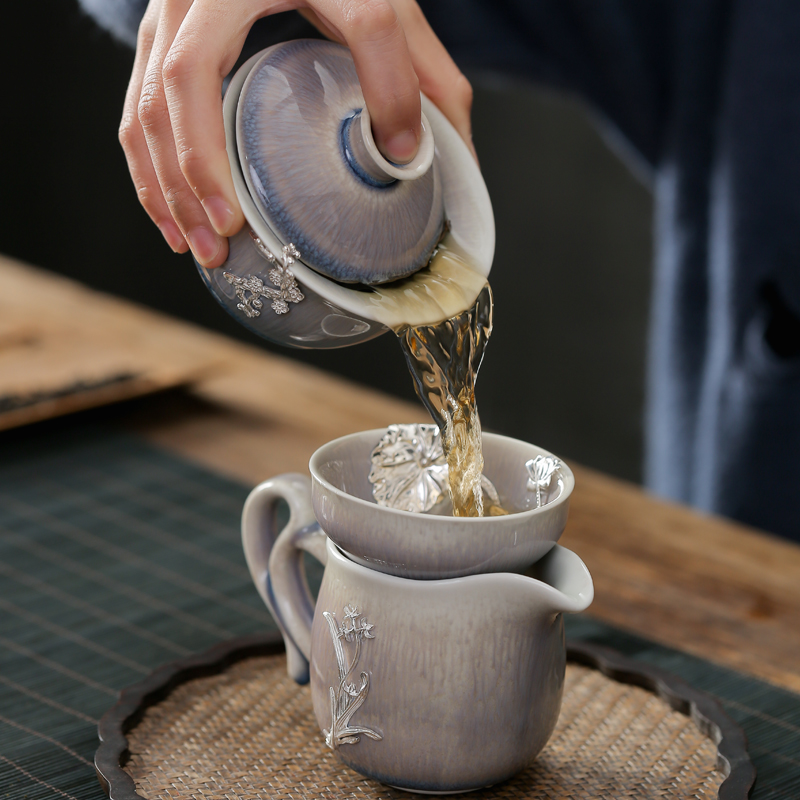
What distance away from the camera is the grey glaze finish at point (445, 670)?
51 cm

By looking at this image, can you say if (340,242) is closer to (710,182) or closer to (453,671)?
(453,671)

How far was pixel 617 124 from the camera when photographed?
4.66ft

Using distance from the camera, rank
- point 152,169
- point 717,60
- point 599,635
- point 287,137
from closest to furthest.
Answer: point 287,137 → point 152,169 → point 599,635 → point 717,60

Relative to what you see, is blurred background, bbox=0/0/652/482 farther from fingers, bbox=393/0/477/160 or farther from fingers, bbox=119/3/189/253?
fingers, bbox=119/3/189/253

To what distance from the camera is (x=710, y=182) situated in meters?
1.32

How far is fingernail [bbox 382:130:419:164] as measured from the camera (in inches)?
21.9

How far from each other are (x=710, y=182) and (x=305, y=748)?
3.34 feet

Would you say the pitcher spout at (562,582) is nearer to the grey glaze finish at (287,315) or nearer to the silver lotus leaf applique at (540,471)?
the silver lotus leaf applique at (540,471)

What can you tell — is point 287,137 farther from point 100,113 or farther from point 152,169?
point 100,113

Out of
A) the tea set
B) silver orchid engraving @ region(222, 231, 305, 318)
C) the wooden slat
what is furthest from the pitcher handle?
the wooden slat

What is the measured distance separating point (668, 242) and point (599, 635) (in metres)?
0.76

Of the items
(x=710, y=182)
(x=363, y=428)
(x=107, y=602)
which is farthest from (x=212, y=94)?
(x=710, y=182)

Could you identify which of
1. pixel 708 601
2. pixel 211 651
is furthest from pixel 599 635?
pixel 211 651

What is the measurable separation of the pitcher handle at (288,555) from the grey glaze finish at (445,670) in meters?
0.05
